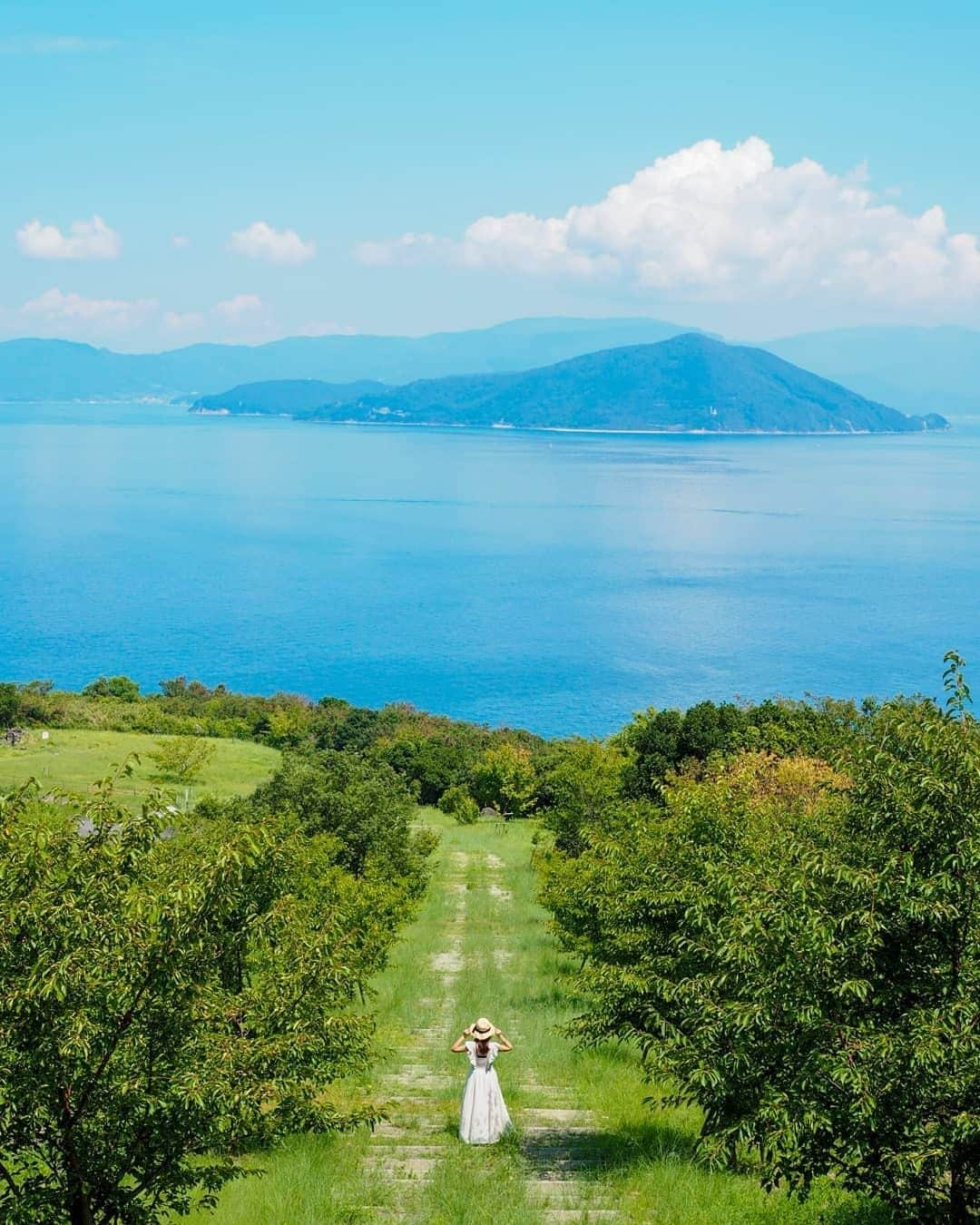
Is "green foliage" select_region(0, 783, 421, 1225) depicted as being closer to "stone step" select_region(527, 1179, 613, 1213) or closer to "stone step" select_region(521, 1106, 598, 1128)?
"stone step" select_region(527, 1179, 613, 1213)

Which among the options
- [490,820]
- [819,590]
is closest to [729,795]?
[490,820]

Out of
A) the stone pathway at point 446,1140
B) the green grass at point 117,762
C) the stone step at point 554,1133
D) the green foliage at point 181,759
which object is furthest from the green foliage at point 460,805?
the stone step at point 554,1133

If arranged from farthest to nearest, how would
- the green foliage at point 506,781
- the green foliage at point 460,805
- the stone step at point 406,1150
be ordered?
the green foliage at point 506,781 → the green foliage at point 460,805 → the stone step at point 406,1150

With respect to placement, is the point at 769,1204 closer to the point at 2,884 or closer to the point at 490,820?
the point at 2,884

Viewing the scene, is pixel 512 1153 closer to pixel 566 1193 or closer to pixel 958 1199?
pixel 566 1193

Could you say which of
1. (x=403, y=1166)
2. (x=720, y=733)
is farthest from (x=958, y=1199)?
(x=720, y=733)

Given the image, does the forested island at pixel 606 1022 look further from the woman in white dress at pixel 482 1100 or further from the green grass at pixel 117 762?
the green grass at pixel 117 762
